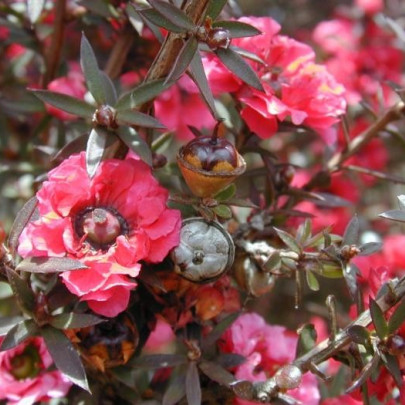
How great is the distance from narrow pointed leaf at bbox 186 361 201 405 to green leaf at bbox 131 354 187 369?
0.05ft

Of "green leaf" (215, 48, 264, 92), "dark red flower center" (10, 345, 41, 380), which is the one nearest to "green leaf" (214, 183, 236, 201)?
"green leaf" (215, 48, 264, 92)

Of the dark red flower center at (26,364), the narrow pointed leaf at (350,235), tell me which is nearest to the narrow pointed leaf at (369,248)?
the narrow pointed leaf at (350,235)

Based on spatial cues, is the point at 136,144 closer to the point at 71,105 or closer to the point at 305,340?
the point at 71,105

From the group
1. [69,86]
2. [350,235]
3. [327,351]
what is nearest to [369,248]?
[350,235]

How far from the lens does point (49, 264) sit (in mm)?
793

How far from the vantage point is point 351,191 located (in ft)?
5.83

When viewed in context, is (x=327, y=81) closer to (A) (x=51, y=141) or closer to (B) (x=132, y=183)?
(B) (x=132, y=183)

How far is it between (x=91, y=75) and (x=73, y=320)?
0.29 m

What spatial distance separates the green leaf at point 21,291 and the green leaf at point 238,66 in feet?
1.08

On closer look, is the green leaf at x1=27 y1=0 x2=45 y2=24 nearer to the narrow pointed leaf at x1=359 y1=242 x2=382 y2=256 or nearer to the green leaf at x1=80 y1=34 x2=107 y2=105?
the green leaf at x1=80 y1=34 x2=107 y2=105

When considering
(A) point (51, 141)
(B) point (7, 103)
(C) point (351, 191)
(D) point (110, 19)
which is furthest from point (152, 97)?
(C) point (351, 191)

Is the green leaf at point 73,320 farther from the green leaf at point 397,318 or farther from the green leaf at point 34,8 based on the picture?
the green leaf at point 34,8

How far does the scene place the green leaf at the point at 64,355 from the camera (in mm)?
816

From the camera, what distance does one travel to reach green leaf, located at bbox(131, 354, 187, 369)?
93 cm
